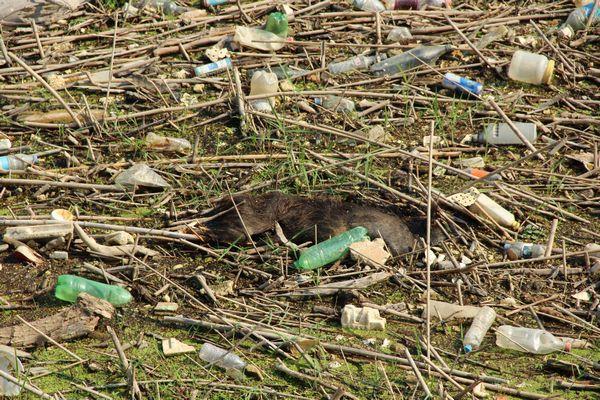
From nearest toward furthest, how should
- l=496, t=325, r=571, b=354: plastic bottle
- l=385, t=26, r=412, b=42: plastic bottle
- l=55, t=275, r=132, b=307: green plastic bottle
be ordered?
l=496, t=325, r=571, b=354: plastic bottle, l=55, t=275, r=132, b=307: green plastic bottle, l=385, t=26, r=412, b=42: plastic bottle

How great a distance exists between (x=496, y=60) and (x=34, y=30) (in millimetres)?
2874

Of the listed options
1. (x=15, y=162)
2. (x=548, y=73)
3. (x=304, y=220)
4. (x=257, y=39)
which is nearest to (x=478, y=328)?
(x=304, y=220)

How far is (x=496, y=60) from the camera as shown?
206 inches

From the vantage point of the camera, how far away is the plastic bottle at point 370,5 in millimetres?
5719

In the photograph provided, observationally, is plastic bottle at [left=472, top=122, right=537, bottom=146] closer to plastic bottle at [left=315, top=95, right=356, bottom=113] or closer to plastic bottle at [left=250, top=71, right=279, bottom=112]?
plastic bottle at [left=315, top=95, right=356, bottom=113]

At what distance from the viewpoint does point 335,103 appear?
15.8ft

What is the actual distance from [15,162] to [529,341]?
263 cm

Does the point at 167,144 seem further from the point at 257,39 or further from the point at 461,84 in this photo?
the point at 461,84

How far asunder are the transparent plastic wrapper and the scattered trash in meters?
1.24

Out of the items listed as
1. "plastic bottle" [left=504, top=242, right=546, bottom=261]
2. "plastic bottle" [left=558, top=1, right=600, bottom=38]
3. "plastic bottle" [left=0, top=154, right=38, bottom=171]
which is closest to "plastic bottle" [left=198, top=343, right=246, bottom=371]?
"plastic bottle" [left=504, top=242, right=546, bottom=261]

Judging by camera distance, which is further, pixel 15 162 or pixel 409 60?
pixel 409 60

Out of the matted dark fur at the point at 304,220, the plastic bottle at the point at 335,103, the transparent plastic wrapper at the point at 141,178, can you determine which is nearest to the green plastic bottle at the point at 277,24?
the plastic bottle at the point at 335,103

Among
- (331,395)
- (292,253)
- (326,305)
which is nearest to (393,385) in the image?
(331,395)

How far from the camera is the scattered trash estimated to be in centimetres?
333
